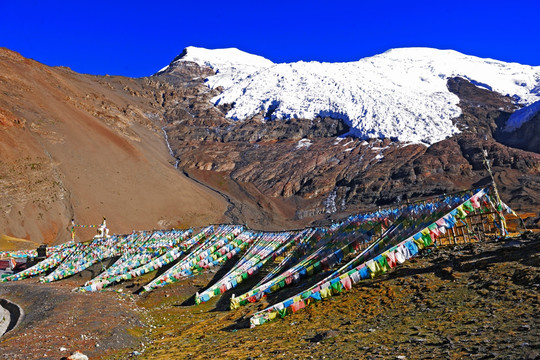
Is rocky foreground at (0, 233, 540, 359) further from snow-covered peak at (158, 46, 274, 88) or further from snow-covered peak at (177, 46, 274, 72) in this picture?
snow-covered peak at (177, 46, 274, 72)

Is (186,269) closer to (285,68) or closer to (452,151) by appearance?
(452,151)

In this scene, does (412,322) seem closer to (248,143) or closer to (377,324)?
(377,324)

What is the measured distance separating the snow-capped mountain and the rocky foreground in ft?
340

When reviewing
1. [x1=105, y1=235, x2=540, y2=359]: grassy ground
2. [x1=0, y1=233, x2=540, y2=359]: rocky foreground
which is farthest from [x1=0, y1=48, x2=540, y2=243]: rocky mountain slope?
[x1=105, y1=235, x2=540, y2=359]: grassy ground

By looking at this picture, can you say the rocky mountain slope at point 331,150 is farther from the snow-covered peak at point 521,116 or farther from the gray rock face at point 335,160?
the snow-covered peak at point 521,116

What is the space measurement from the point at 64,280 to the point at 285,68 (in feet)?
447

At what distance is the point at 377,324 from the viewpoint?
9.54 meters

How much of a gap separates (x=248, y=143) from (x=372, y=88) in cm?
4565

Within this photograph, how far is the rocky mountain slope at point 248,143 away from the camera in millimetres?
71938

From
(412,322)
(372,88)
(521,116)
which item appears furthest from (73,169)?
(521,116)

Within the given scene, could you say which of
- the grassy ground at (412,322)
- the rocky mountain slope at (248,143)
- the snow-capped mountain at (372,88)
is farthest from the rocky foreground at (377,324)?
the snow-capped mountain at (372,88)

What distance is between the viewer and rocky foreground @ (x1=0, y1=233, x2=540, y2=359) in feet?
24.8

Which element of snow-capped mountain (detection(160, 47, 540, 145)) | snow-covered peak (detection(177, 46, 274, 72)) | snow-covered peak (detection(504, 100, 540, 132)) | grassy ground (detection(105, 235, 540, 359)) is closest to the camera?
grassy ground (detection(105, 235, 540, 359))

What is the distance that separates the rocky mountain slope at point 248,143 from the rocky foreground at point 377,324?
163 feet
